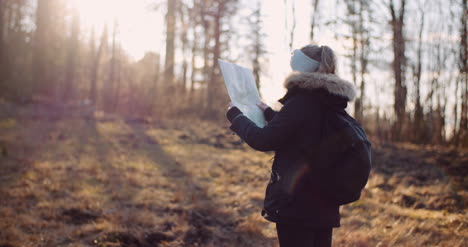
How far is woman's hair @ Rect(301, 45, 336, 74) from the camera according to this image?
8.13ft

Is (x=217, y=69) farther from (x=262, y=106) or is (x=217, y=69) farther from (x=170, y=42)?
(x=262, y=106)

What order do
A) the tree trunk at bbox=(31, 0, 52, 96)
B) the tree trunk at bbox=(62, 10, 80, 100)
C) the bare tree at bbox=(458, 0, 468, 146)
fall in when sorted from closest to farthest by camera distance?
the bare tree at bbox=(458, 0, 468, 146), the tree trunk at bbox=(31, 0, 52, 96), the tree trunk at bbox=(62, 10, 80, 100)

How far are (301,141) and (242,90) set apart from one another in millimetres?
776

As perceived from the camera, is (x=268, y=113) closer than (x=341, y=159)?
No

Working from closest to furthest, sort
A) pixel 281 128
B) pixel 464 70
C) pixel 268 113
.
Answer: pixel 281 128 < pixel 268 113 < pixel 464 70

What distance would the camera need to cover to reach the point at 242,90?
2.98m

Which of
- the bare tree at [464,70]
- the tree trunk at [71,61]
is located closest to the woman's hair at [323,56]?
the bare tree at [464,70]

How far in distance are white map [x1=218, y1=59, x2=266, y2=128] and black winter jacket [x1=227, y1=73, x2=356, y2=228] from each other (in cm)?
38

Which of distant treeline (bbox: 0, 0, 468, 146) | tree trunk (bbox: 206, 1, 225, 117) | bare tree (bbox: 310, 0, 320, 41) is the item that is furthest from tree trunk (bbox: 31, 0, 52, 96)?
bare tree (bbox: 310, 0, 320, 41)

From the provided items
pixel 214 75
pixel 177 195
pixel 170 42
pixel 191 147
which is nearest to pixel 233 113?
pixel 177 195

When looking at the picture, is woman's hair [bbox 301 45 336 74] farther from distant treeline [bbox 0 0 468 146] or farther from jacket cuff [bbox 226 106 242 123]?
distant treeline [bbox 0 0 468 146]

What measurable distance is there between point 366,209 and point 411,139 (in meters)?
10.5

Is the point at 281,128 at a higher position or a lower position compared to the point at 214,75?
lower

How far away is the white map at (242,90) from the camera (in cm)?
281
